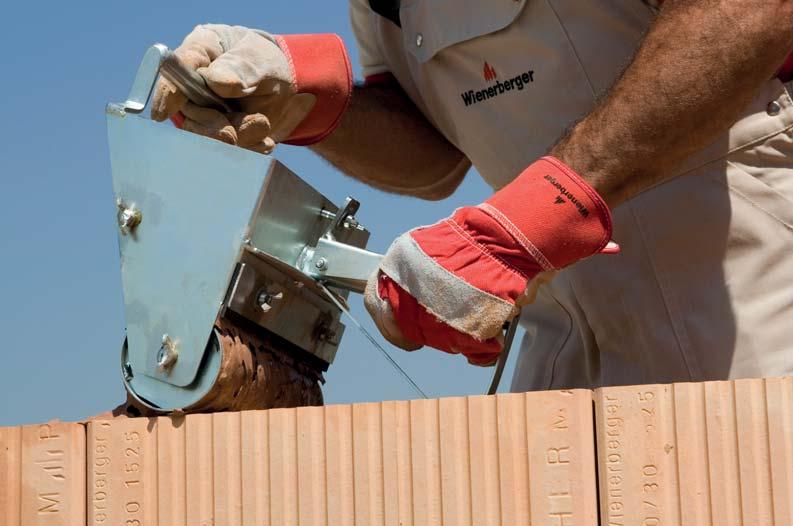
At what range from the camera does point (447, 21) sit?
2.53 m

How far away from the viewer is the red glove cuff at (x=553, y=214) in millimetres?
1894

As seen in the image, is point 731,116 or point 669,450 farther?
point 731,116

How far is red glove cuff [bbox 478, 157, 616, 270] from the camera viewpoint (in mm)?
1894

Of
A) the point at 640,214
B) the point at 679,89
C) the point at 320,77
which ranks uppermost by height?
the point at 679,89

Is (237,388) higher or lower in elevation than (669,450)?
lower

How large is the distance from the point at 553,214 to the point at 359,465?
0.51 m

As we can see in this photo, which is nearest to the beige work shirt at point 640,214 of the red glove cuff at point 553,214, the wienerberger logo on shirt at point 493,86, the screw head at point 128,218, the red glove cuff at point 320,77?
the wienerberger logo on shirt at point 493,86

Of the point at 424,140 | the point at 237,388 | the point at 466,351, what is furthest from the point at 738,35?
the point at 424,140

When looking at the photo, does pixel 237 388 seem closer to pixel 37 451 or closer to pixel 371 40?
pixel 37 451

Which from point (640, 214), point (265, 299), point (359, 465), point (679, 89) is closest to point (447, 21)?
point (640, 214)

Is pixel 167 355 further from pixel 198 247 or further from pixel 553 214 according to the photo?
pixel 553 214

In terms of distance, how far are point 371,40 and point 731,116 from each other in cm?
120

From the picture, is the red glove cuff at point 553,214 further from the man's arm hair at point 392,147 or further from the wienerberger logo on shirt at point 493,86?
the man's arm hair at point 392,147

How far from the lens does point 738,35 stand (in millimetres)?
1914
